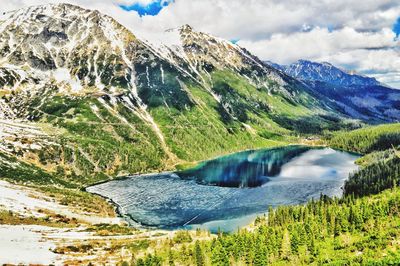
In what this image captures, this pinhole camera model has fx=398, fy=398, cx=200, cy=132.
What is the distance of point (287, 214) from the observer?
182m

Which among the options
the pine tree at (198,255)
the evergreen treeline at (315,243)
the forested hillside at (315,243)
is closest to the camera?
the pine tree at (198,255)

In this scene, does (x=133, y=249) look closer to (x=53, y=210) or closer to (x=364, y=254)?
(x=53, y=210)

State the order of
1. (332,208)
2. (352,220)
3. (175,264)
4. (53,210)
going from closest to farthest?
(175,264) < (352,220) < (332,208) < (53,210)

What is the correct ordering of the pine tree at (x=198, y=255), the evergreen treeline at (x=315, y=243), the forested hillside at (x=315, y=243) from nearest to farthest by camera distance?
the pine tree at (x=198, y=255)
the forested hillside at (x=315, y=243)
the evergreen treeline at (x=315, y=243)

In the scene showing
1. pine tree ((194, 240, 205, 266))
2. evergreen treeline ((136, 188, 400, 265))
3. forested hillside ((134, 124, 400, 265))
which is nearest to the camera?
pine tree ((194, 240, 205, 266))

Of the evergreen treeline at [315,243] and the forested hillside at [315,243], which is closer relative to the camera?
the forested hillside at [315,243]

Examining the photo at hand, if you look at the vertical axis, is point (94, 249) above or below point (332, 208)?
below

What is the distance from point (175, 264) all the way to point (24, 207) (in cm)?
9446

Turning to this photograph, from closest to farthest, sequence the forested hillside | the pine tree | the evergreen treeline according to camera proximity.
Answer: the pine tree
the forested hillside
the evergreen treeline

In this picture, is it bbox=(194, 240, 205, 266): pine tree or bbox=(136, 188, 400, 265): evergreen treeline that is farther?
bbox=(136, 188, 400, 265): evergreen treeline

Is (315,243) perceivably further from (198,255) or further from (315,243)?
(198,255)

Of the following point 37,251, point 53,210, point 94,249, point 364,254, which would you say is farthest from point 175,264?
point 53,210

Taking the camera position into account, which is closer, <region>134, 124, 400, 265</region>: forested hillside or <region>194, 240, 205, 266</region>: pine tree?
<region>194, 240, 205, 266</region>: pine tree

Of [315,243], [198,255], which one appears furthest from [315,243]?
[198,255]
